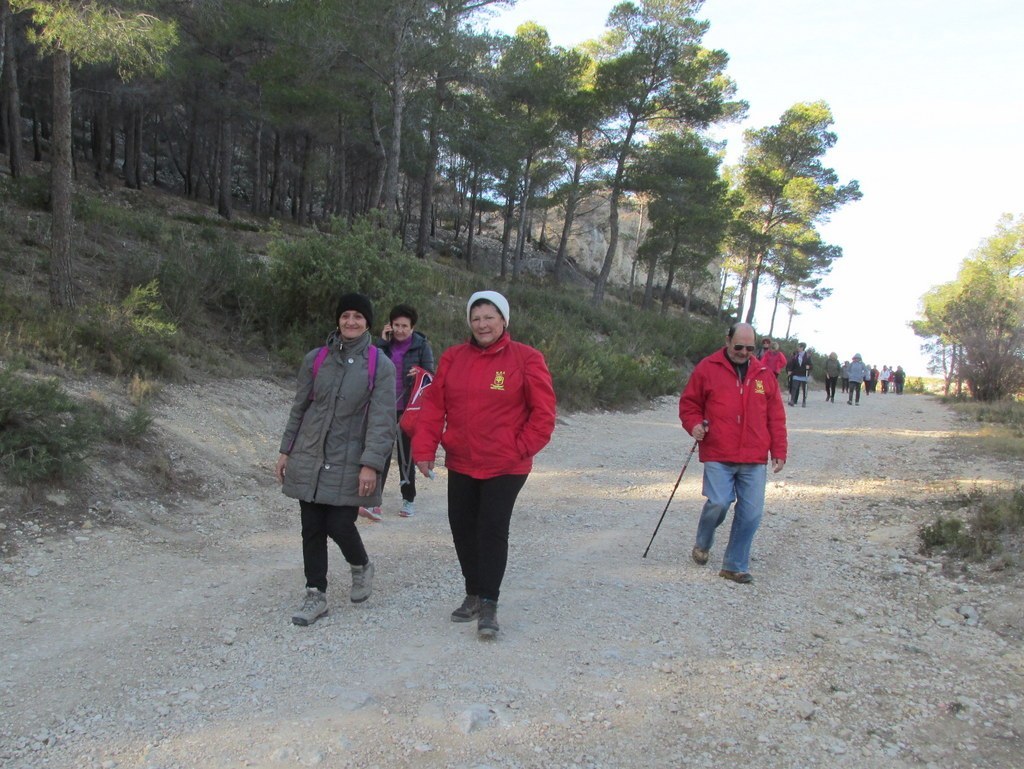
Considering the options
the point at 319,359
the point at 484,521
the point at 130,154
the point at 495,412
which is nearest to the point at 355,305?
the point at 319,359

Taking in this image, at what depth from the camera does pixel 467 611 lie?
3.98 meters

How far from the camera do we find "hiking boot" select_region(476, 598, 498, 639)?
3.74m

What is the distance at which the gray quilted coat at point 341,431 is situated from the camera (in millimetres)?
3852

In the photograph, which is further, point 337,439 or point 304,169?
point 304,169

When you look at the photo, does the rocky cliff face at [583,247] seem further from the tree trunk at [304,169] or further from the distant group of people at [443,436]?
the distant group of people at [443,436]

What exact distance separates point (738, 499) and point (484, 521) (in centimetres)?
219

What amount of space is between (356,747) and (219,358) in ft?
24.8

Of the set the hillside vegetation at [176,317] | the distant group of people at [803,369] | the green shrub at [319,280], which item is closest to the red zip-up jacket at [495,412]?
the hillside vegetation at [176,317]

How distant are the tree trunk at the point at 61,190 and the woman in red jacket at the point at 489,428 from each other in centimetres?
691

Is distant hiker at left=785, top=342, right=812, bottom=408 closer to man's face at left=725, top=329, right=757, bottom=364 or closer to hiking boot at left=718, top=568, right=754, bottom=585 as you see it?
man's face at left=725, top=329, right=757, bottom=364

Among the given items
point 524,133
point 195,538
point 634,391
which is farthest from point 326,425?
point 524,133

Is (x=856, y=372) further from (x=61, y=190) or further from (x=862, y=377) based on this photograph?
(x=61, y=190)

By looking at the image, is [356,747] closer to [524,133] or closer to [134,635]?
[134,635]

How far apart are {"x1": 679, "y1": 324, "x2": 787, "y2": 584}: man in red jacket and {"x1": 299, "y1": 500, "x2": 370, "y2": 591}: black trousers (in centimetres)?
235
